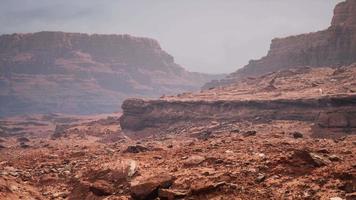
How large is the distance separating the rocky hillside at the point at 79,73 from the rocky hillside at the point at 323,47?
267 feet

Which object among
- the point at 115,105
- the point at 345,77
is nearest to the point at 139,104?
the point at 345,77

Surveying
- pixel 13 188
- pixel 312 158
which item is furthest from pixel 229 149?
pixel 13 188

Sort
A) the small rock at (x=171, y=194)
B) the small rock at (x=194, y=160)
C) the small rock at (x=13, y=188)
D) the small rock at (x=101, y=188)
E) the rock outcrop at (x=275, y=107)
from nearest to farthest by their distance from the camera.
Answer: the small rock at (x=171, y=194) → the small rock at (x=101, y=188) → the small rock at (x=13, y=188) → the small rock at (x=194, y=160) → the rock outcrop at (x=275, y=107)

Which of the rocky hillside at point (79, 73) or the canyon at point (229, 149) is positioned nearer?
the canyon at point (229, 149)

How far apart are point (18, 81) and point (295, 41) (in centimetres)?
10913

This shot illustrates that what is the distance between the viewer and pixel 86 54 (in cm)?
17088

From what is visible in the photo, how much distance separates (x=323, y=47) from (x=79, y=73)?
114156 millimetres

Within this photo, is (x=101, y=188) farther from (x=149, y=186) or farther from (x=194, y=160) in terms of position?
(x=194, y=160)

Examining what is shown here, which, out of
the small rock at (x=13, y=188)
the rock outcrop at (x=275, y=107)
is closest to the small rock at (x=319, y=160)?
the small rock at (x=13, y=188)

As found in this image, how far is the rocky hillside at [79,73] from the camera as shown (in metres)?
156

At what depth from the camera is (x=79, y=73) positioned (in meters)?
166

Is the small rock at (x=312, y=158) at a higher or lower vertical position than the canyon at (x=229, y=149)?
higher

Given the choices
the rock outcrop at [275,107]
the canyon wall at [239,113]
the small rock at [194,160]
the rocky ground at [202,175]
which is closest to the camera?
the rocky ground at [202,175]

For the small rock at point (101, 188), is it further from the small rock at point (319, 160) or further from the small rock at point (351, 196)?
the small rock at point (351, 196)
